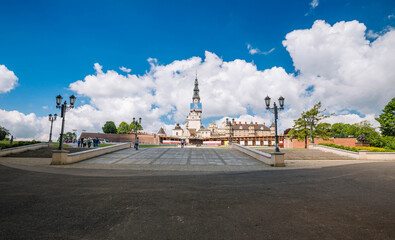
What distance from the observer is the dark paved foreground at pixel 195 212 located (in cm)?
333

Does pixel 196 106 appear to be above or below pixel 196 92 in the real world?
below

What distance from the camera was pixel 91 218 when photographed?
3980 mm

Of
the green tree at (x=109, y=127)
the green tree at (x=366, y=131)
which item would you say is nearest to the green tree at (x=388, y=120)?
the green tree at (x=366, y=131)

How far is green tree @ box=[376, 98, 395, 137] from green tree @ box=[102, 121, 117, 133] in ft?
298

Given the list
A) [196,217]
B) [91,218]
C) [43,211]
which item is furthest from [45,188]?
[196,217]

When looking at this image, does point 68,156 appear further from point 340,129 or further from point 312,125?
point 340,129

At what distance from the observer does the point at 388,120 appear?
41250 millimetres

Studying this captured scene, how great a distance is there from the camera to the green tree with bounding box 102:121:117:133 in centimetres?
8631

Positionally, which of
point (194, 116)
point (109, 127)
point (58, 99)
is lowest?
point (58, 99)

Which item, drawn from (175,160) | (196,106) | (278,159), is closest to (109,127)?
(196,106)

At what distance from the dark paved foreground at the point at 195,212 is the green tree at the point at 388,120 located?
4830 centimetres

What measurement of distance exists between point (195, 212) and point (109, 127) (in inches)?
3608

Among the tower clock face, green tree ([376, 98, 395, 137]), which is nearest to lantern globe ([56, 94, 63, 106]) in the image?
green tree ([376, 98, 395, 137])

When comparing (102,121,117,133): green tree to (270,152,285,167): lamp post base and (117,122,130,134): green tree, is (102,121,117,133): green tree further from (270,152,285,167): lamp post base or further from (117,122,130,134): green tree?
(270,152,285,167): lamp post base
